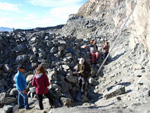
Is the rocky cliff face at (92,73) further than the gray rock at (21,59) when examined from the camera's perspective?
No

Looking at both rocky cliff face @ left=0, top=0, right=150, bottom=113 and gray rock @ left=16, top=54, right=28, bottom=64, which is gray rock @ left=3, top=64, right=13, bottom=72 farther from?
gray rock @ left=16, top=54, right=28, bottom=64

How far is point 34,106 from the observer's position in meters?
5.70

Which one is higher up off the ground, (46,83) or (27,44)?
(27,44)

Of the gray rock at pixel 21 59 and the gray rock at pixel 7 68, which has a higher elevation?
the gray rock at pixel 21 59

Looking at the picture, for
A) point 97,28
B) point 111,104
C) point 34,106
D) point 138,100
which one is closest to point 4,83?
point 34,106

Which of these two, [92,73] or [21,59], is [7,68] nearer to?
[21,59]

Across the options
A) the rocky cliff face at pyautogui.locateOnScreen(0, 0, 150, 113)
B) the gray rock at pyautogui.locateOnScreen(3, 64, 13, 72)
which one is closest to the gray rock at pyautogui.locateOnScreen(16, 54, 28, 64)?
the rocky cliff face at pyautogui.locateOnScreen(0, 0, 150, 113)

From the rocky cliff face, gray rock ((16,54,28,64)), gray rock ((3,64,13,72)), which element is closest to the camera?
the rocky cliff face

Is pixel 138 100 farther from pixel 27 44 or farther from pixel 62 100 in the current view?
pixel 27 44

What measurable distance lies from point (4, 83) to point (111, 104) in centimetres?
575

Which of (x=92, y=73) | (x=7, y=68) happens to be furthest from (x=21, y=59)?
(x=92, y=73)

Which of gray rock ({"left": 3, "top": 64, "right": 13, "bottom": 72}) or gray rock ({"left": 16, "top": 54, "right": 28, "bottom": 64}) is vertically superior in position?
gray rock ({"left": 16, "top": 54, "right": 28, "bottom": 64})

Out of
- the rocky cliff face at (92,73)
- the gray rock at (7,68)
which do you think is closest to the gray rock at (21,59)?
the rocky cliff face at (92,73)

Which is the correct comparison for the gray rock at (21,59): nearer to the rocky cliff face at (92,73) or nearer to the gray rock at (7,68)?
the rocky cliff face at (92,73)
